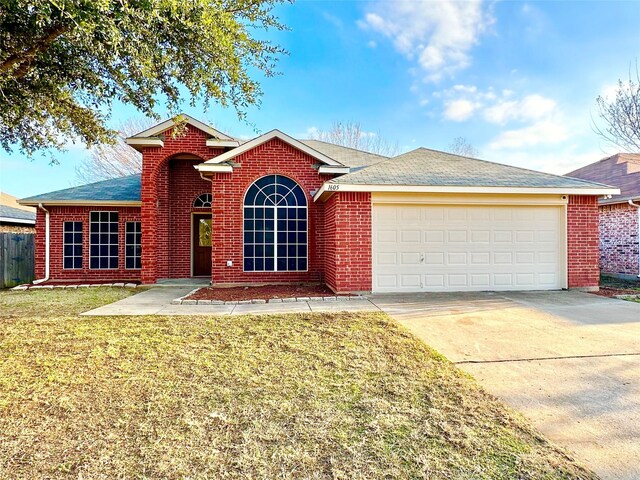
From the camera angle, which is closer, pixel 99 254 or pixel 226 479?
pixel 226 479

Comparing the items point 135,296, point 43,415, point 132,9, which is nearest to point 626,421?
point 43,415

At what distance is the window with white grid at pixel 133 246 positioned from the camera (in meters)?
12.2

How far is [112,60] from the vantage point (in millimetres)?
5199

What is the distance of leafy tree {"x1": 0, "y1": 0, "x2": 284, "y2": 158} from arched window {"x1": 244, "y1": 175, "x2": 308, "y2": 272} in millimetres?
3798

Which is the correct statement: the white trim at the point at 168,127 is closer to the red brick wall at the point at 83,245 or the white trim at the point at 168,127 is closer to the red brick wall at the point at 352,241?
the red brick wall at the point at 83,245

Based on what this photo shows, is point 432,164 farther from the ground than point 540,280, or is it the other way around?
point 432,164

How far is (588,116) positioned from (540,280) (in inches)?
382

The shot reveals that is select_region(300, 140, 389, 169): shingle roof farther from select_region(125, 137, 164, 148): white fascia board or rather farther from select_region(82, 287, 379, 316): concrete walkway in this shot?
select_region(82, 287, 379, 316): concrete walkway

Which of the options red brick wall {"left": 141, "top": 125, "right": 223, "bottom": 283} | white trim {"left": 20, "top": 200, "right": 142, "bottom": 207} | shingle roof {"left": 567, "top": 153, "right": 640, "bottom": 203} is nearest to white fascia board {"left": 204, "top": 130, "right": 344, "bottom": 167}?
red brick wall {"left": 141, "top": 125, "right": 223, "bottom": 283}

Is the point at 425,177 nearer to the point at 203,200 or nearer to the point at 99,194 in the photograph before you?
the point at 203,200

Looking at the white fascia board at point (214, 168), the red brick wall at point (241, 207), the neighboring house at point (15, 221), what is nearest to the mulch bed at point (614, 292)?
the red brick wall at point (241, 207)

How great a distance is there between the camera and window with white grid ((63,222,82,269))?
1205 centimetres

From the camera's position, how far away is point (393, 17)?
1038 centimetres

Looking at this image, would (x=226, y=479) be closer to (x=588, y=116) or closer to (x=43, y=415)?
(x=43, y=415)
